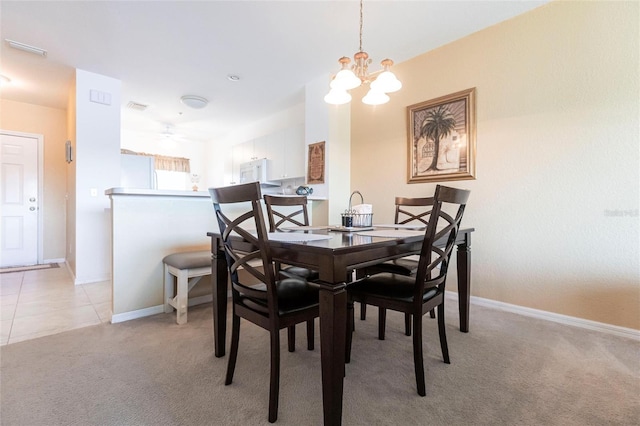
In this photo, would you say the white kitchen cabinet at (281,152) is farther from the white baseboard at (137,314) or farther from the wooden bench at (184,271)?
the white baseboard at (137,314)

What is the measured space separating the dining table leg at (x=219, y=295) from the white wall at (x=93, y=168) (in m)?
2.80

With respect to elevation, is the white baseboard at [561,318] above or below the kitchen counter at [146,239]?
below

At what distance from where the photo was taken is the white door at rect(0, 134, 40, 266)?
4.23 meters

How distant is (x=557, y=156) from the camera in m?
2.20

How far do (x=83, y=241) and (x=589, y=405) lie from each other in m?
4.59

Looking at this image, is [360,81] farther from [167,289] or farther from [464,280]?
[167,289]

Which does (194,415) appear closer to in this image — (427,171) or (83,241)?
(427,171)

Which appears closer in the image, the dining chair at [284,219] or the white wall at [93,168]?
→ the dining chair at [284,219]

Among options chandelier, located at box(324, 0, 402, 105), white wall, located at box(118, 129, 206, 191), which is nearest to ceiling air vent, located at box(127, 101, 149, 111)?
white wall, located at box(118, 129, 206, 191)

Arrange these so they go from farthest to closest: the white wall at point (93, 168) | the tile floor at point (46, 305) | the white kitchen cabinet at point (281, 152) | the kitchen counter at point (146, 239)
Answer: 1. the white kitchen cabinet at point (281, 152)
2. the white wall at point (93, 168)
3. the kitchen counter at point (146, 239)
4. the tile floor at point (46, 305)

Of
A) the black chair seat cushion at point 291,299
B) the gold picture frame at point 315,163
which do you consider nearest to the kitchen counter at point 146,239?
the black chair seat cushion at point 291,299

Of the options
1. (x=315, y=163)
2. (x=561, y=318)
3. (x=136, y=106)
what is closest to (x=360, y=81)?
(x=315, y=163)

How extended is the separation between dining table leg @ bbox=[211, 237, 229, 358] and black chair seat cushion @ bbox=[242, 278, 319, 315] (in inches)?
12.4

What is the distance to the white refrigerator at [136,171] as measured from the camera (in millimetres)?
4172
